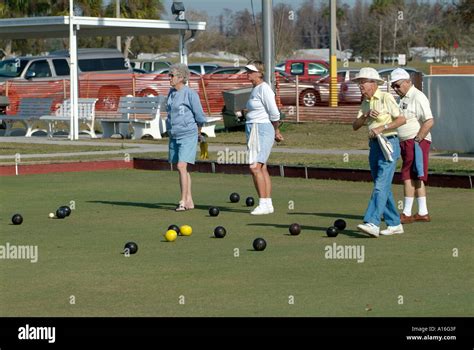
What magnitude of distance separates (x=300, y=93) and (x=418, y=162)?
21174 millimetres

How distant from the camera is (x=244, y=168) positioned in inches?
775

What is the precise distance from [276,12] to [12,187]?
65.6m

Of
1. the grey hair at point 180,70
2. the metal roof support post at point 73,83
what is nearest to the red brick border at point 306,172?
the grey hair at point 180,70

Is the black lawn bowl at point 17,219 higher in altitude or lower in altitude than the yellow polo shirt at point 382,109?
lower

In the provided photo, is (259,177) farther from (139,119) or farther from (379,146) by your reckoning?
(139,119)

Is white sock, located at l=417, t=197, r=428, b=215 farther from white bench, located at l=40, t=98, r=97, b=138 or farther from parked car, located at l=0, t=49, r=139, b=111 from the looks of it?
parked car, located at l=0, t=49, r=139, b=111

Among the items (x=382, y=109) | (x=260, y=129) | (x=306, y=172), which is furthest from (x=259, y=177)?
(x=306, y=172)

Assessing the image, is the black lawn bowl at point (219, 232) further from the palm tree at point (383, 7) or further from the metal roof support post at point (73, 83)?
the palm tree at point (383, 7)

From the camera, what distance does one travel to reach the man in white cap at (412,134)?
1320 centimetres

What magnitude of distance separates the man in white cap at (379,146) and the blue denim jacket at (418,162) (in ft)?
3.74

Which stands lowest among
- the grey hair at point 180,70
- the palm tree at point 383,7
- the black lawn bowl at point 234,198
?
the black lawn bowl at point 234,198

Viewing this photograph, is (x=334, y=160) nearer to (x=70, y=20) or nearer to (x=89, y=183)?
(x=89, y=183)
